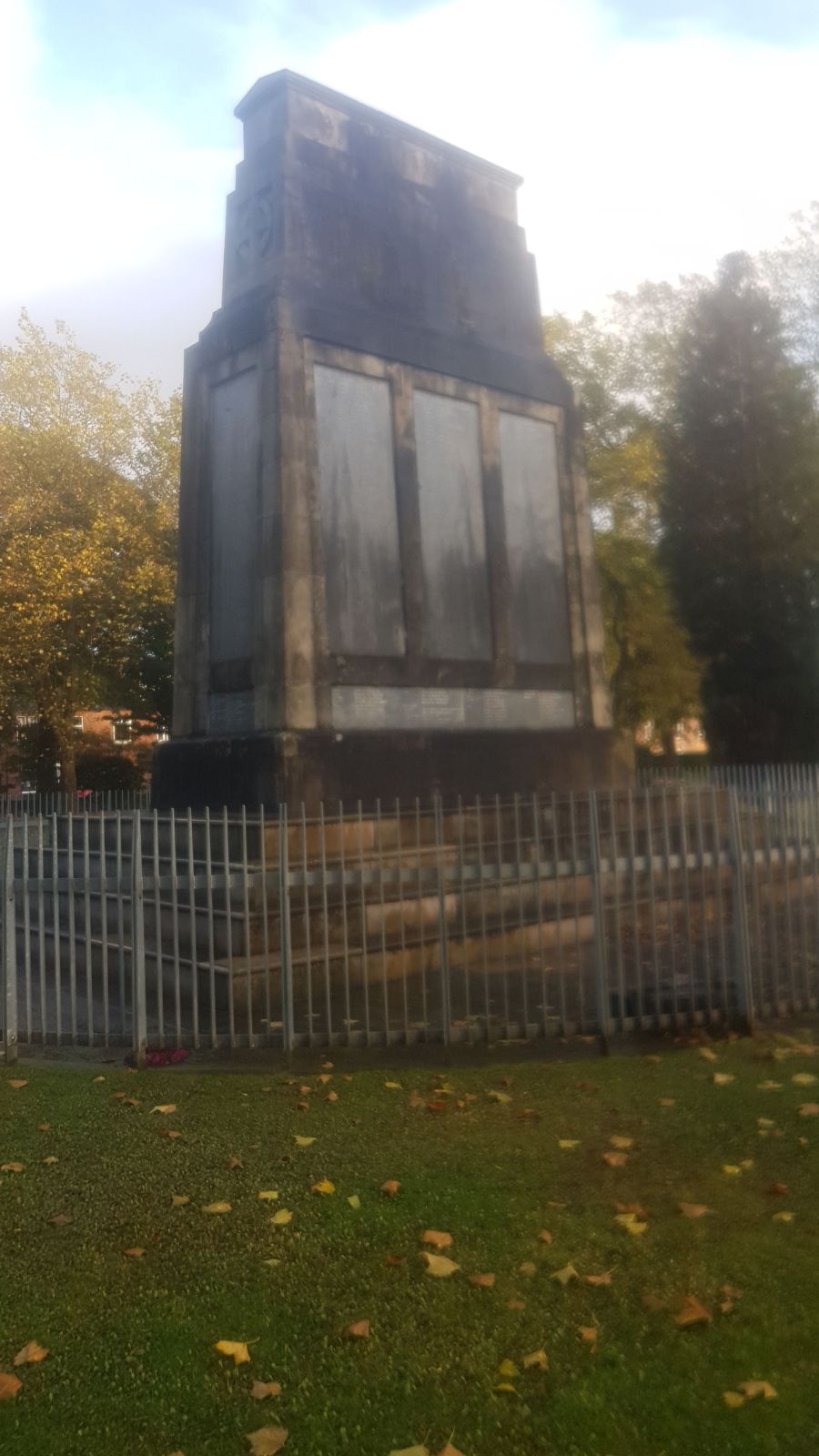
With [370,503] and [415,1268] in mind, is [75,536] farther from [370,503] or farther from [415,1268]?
[415,1268]

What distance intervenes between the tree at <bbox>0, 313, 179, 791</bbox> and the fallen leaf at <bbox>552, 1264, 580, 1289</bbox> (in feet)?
94.0

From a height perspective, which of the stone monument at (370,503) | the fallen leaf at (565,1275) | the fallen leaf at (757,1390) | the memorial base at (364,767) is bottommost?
the fallen leaf at (757,1390)

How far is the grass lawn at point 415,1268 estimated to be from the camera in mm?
3494

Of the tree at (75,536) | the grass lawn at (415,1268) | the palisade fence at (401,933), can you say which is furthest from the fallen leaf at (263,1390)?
the tree at (75,536)

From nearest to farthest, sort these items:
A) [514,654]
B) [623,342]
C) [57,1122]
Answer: [57,1122]
[514,654]
[623,342]

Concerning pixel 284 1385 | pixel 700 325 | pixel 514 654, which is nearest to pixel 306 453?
pixel 514 654

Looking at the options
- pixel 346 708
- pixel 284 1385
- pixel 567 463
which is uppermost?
pixel 567 463

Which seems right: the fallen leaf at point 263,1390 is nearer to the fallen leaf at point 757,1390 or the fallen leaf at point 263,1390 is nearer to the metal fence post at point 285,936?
the fallen leaf at point 757,1390

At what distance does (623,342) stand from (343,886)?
33937 millimetres

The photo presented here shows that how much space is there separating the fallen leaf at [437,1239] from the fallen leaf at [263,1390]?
1.11 m

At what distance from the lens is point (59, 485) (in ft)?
106

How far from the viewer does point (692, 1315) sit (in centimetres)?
399

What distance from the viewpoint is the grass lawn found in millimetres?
3494

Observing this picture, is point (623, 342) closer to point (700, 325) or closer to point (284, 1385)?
point (700, 325)
